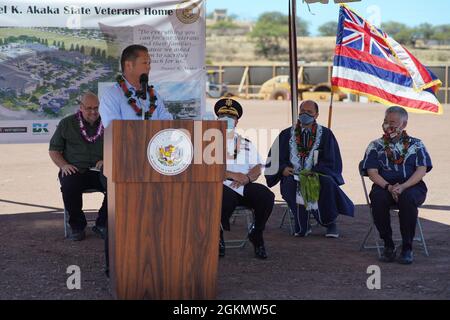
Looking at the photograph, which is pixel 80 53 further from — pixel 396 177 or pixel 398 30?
pixel 398 30

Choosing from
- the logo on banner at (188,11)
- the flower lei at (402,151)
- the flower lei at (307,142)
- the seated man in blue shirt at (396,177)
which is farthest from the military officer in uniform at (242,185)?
the logo on banner at (188,11)

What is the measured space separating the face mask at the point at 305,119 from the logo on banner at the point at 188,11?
77.1 inches

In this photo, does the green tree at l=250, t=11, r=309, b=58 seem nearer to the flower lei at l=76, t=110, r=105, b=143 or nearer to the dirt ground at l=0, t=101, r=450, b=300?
the dirt ground at l=0, t=101, r=450, b=300

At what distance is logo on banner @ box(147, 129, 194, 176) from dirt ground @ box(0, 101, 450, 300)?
104cm

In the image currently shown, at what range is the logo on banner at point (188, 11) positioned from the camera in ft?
30.9

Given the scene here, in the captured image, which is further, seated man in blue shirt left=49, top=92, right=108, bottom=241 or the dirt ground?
seated man in blue shirt left=49, top=92, right=108, bottom=241

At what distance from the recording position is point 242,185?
7.41 m

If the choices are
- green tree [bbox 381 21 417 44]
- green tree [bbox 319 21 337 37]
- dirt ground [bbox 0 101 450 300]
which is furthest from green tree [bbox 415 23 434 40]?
dirt ground [bbox 0 101 450 300]

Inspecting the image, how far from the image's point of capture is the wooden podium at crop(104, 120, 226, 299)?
5215 mm

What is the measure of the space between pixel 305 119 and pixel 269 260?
166cm

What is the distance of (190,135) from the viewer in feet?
17.3

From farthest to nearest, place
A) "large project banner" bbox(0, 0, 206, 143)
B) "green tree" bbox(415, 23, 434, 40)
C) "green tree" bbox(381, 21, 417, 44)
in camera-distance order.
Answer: "green tree" bbox(415, 23, 434, 40) → "green tree" bbox(381, 21, 417, 44) → "large project banner" bbox(0, 0, 206, 143)

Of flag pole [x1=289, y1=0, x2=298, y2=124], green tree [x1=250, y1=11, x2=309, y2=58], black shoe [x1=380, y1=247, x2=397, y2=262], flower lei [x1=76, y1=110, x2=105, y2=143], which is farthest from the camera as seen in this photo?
green tree [x1=250, y1=11, x2=309, y2=58]
